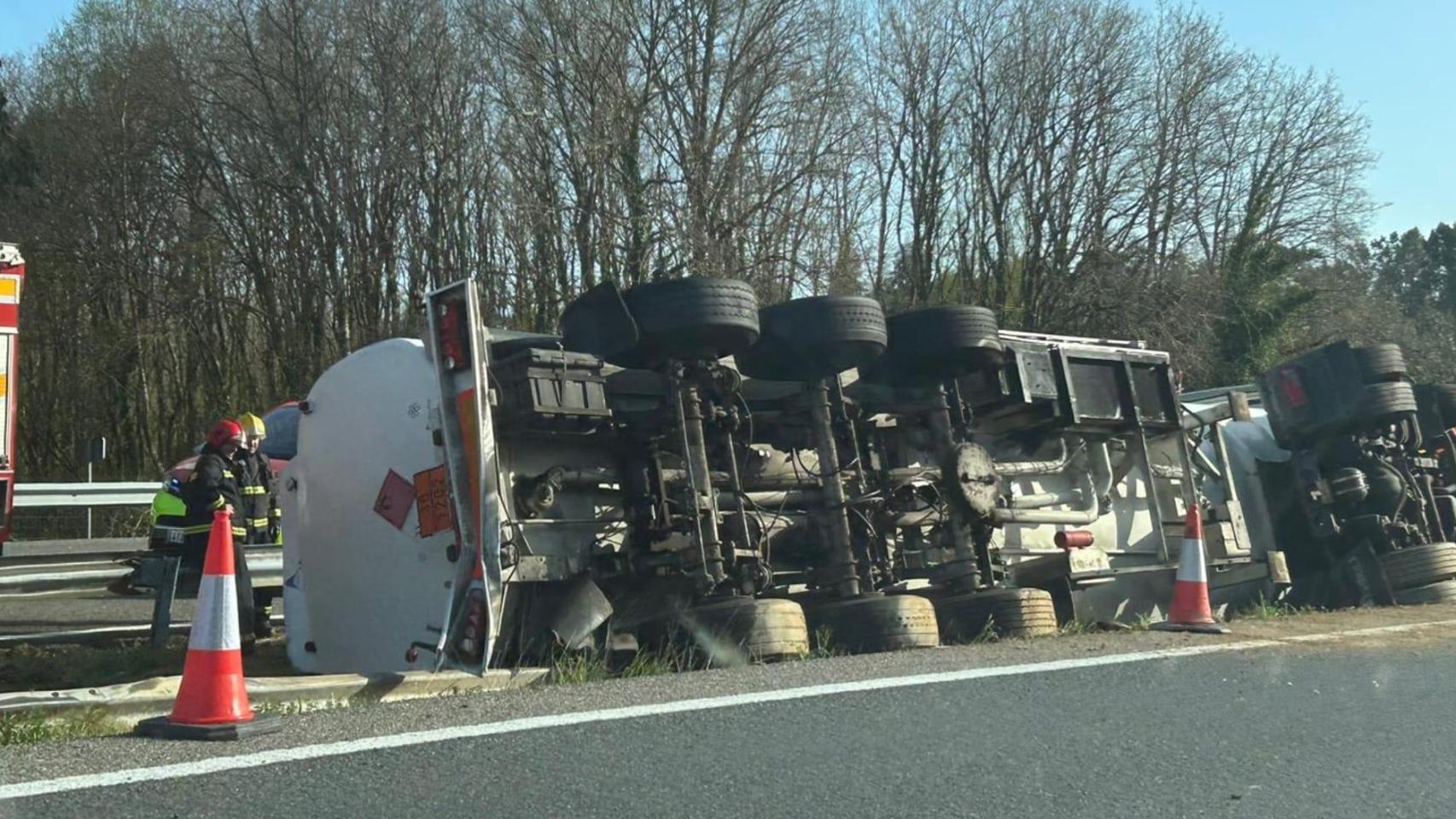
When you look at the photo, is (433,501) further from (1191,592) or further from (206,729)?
(1191,592)

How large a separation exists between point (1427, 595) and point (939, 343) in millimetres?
4697

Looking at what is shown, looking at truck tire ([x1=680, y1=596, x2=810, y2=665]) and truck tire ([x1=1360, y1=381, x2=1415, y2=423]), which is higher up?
truck tire ([x1=1360, y1=381, x2=1415, y2=423])

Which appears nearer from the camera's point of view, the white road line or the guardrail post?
the white road line

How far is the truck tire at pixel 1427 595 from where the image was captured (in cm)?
1014

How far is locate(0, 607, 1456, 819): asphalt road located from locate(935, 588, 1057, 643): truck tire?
1.44 meters

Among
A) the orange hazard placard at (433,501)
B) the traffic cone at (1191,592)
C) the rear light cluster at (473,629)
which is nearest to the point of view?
the rear light cluster at (473,629)

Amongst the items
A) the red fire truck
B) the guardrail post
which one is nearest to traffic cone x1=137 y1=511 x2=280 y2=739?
the guardrail post

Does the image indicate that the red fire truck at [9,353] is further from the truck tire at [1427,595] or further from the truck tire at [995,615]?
the truck tire at [1427,595]

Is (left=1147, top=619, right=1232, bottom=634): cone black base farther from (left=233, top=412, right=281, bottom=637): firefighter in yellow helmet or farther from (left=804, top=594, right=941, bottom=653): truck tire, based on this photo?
(left=233, top=412, right=281, bottom=637): firefighter in yellow helmet

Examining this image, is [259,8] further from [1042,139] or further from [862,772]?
[862,772]

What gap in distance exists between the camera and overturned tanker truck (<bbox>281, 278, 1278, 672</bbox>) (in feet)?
21.0

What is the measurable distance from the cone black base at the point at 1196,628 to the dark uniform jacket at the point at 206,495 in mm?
5573

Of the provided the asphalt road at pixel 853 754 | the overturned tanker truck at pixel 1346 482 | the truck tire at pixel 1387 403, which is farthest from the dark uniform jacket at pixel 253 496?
the truck tire at pixel 1387 403

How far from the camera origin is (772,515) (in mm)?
7660
